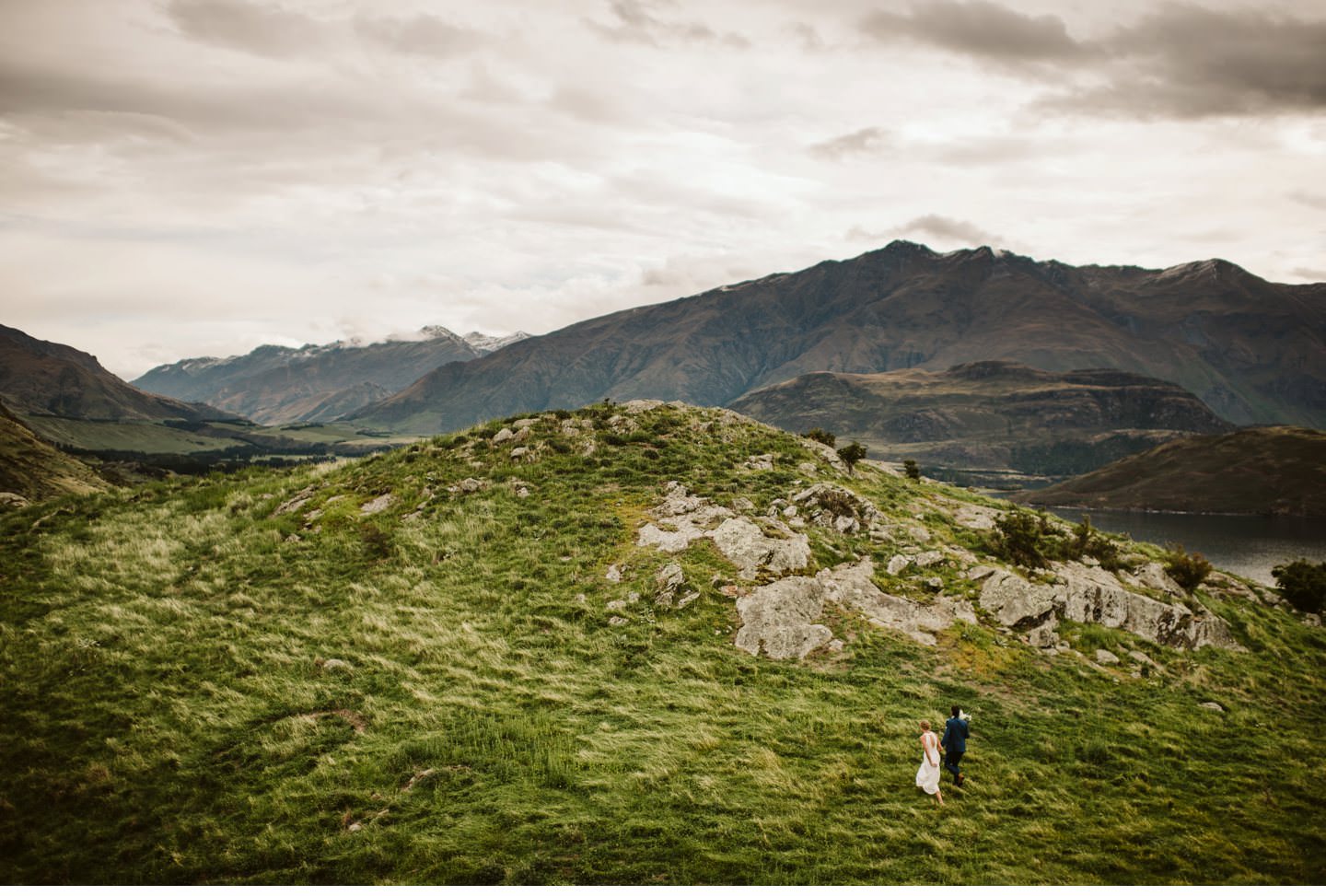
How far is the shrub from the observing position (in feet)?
88.9

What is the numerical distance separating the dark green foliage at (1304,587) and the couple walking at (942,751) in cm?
2680

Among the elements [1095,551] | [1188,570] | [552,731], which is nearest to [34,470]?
[552,731]

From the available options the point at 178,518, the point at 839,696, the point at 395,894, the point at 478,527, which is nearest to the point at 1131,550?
the point at 839,696

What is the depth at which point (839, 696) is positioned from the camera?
56.8 feet

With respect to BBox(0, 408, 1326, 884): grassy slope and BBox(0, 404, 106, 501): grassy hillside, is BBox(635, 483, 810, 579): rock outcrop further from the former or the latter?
BBox(0, 404, 106, 501): grassy hillside

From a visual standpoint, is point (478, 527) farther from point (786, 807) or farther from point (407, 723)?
point (786, 807)

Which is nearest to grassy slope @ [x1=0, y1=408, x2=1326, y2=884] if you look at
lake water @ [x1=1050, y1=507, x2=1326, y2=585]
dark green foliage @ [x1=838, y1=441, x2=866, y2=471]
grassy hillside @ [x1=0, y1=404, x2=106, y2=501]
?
dark green foliage @ [x1=838, y1=441, x2=866, y2=471]

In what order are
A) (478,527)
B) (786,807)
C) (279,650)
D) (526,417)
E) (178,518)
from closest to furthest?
(786,807), (279,650), (478,527), (178,518), (526,417)

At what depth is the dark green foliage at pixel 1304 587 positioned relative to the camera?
29.2m

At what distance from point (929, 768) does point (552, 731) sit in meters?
9.07

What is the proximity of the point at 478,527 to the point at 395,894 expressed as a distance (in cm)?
1779

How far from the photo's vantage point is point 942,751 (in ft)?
48.0

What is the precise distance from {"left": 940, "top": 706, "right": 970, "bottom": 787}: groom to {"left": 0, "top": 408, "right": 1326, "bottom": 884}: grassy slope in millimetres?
477

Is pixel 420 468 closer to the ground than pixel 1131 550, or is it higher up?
higher up
